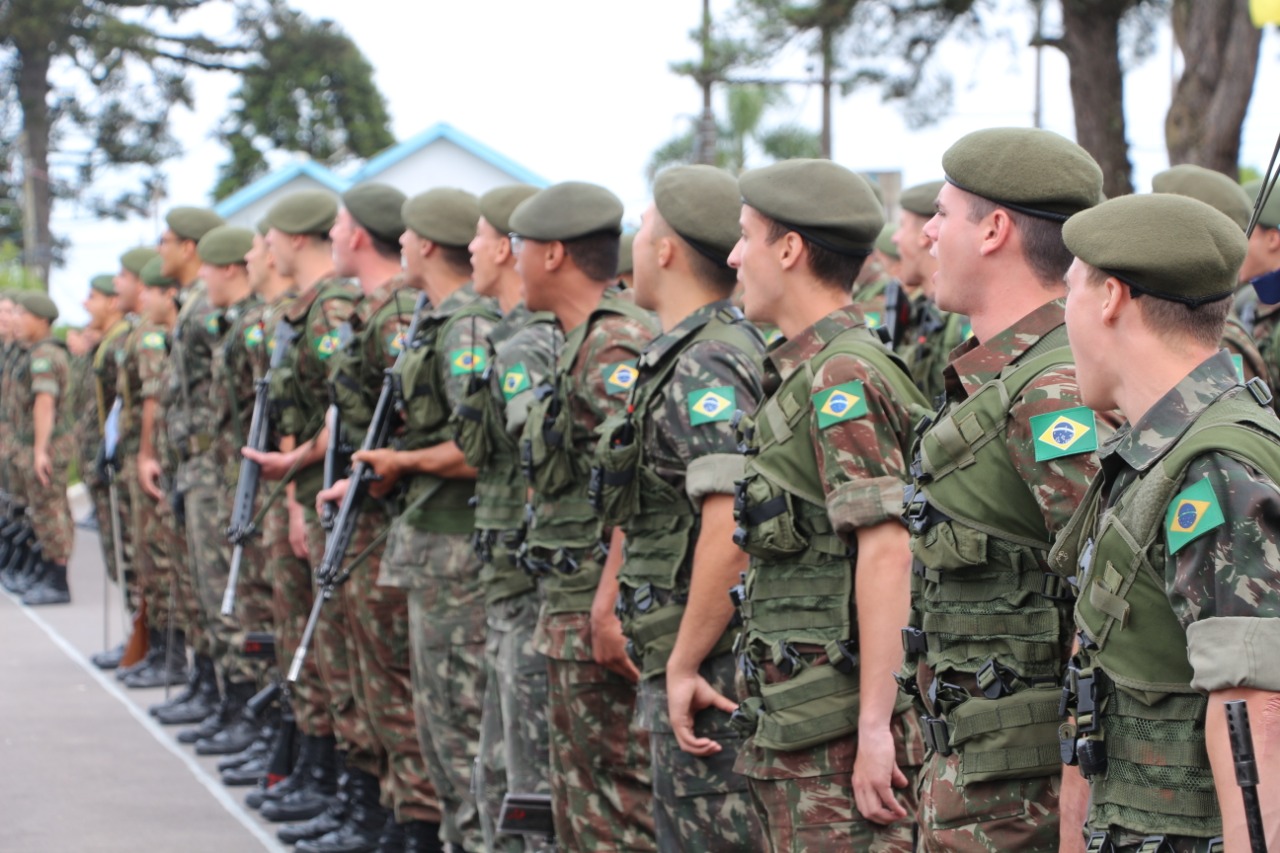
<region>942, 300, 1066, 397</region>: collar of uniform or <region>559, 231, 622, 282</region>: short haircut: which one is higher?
<region>559, 231, 622, 282</region>: short haircut

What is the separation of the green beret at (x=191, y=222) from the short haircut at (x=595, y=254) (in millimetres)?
4948

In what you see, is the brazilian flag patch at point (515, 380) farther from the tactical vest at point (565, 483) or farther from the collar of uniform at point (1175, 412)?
the collar of uniform at point (1175, 412)

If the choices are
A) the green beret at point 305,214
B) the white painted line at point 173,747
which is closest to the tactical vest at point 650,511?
the white painted line at point 173,747

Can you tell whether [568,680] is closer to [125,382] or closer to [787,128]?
[125,382]

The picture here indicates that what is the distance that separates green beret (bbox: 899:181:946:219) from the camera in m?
7.79

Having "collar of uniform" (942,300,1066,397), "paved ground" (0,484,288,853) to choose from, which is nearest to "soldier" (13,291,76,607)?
"paved ground" (0,484,288,853)

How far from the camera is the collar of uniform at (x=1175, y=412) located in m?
2.53

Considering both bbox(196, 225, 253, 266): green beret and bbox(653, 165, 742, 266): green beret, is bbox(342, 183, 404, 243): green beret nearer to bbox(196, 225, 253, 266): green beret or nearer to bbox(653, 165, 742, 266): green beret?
bbox(196, 225, 253, 266): green beret

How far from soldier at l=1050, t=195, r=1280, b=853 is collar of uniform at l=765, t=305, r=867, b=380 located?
1.15 m

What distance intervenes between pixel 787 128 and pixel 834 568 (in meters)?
46.6

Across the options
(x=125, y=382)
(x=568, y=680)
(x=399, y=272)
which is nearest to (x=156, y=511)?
(x=125, y=382)

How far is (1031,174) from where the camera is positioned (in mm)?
3201

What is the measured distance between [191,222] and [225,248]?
108cm

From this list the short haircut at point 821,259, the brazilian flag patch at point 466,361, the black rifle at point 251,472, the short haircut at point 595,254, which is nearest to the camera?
the short haircut at point 821,259
